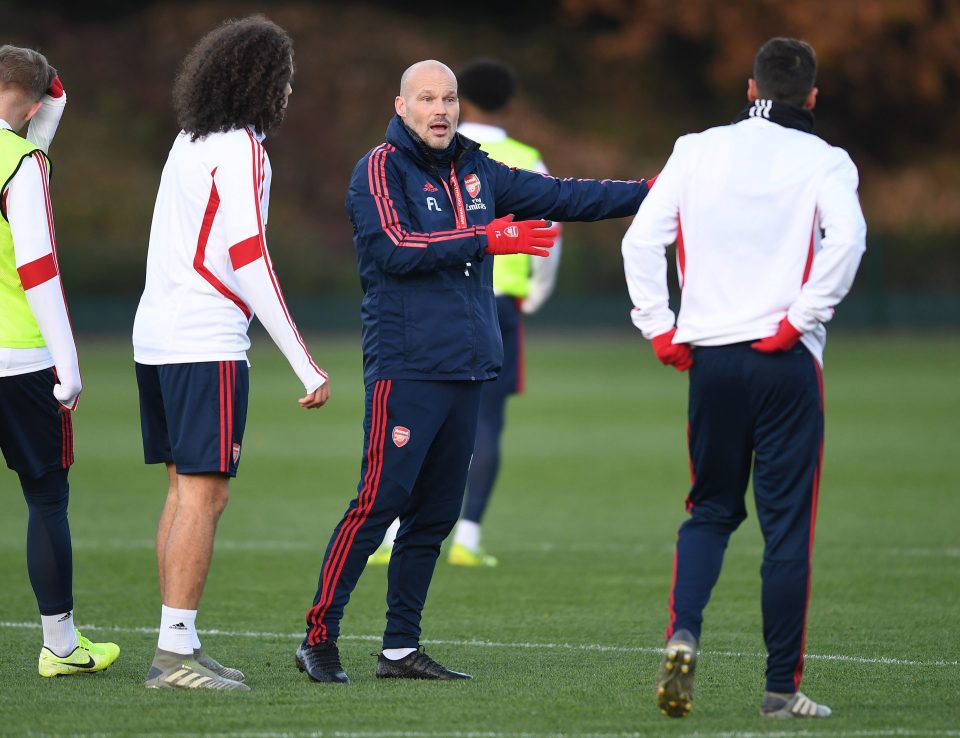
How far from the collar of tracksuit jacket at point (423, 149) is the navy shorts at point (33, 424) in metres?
1.51

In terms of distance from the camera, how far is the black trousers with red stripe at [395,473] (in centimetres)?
575

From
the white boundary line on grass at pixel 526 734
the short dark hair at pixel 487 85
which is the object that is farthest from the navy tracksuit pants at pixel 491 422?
the white boundary line on grass at pixel 526 734

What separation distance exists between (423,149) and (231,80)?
28.0 inches

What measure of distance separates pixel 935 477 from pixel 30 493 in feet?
28.2

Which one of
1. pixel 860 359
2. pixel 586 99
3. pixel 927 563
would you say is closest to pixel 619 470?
pixel 927 563

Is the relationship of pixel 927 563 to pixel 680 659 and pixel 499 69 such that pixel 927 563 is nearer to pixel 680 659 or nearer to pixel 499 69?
pixel 499 69

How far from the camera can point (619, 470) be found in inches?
544

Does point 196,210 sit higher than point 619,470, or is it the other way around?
point 196,210

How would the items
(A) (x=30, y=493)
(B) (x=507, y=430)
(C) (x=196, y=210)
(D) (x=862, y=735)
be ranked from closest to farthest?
(D) (x=862, y=735) < (C) (x=196, y=210) < (A) (x=30, y=493) < (B) (x=507, y=430)

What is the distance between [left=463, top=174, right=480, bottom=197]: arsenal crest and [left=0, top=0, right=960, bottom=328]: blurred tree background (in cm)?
2707

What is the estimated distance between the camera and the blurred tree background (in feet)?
114

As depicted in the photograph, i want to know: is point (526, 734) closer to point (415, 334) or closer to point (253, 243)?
point (415, 334)

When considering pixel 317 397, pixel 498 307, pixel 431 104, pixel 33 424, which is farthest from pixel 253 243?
pixel 498 307

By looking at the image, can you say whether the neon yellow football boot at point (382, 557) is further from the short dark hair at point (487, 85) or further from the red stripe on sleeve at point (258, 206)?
the red stripe on sleeve at point (258, 206)
